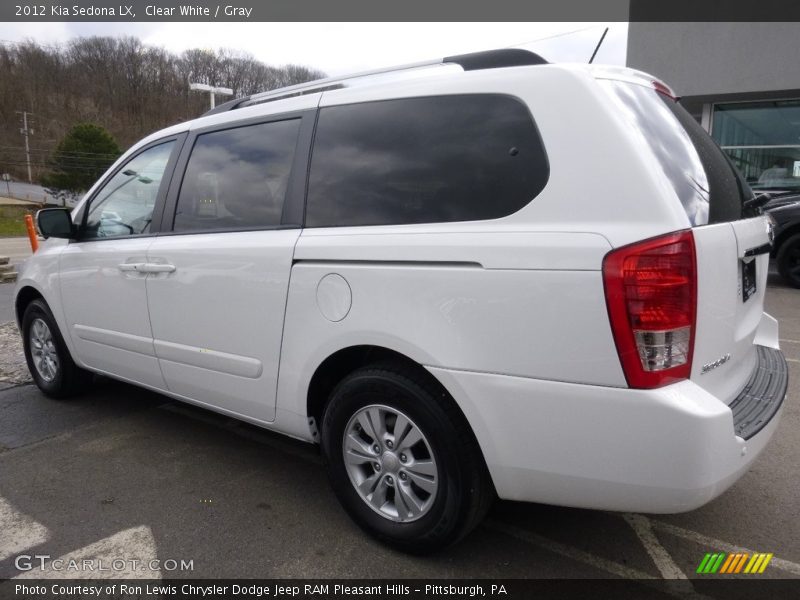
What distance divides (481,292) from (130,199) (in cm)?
268

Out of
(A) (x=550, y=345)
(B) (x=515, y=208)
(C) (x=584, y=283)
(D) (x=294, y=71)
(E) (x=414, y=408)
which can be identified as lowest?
(E) (x=414, y=408)

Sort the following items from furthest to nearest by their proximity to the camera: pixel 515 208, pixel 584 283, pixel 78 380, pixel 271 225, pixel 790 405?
pixel 78 380
pixel 790 405
pixel 271 225
pixel 515 208
pixel 584 283

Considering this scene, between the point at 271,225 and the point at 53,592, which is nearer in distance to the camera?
the point at 53,592

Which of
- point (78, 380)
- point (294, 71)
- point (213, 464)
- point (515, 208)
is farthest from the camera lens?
point (294, 71)

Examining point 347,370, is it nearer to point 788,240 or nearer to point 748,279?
point 748,279

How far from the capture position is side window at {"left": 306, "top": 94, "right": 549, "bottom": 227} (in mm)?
2115

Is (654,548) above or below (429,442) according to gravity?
below

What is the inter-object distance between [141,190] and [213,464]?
67.6 inches

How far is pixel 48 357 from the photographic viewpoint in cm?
448

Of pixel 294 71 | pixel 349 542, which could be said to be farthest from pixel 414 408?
pixel 294 71

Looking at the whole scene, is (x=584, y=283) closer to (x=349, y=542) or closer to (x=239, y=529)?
(x=349, y=542)

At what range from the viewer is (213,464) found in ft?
11.0

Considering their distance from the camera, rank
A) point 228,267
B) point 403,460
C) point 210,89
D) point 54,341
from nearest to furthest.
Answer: point 403,460 → point 228,267 → point 54,341 → point 210,89

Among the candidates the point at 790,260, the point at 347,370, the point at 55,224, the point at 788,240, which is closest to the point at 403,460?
the point at 347,370
